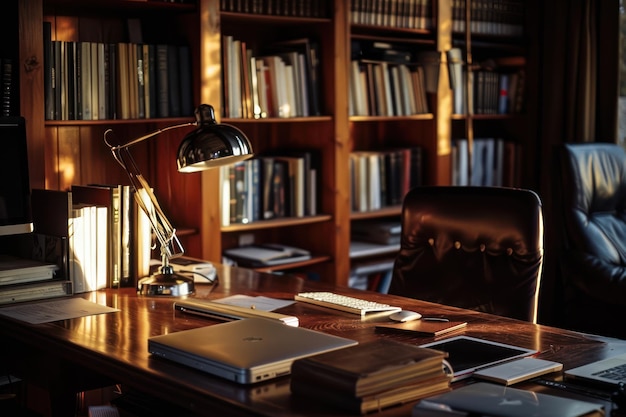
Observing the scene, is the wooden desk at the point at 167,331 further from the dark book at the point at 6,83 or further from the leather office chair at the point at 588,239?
the leather office chair at the point at 588,239

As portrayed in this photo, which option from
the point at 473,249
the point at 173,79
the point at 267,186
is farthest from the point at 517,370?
the point at 267,186

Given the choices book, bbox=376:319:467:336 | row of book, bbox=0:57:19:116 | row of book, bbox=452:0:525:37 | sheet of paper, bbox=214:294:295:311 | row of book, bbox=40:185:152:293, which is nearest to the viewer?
book, bbox=376:319:467:336

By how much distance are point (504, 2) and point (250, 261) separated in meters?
2.05

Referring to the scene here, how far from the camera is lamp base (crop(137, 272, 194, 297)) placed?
8.75ft

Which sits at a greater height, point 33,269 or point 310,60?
point 310,60

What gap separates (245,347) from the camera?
1893 mm

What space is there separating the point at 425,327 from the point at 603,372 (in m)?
0.53

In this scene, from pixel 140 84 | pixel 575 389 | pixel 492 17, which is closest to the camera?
pixel 575 389

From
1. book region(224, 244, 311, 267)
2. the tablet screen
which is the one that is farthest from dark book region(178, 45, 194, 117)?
the tablet screen

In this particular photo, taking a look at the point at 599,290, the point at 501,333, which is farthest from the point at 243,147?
the point at 599,290

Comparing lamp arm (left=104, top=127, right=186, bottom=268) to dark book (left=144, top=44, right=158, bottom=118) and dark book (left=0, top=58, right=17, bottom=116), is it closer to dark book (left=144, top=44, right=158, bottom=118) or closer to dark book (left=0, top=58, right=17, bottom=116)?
dark book (left=0, top=58, right=17, bottom=116)

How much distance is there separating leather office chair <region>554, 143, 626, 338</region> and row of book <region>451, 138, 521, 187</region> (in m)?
0.77

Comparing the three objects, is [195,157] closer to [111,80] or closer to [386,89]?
[111,80]

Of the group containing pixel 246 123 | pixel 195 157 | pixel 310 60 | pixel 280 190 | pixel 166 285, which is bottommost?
pixel 166 285
